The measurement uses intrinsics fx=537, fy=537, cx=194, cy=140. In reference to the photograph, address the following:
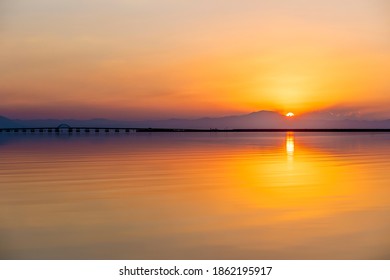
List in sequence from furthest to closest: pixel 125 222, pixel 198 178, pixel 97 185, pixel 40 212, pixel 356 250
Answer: pixel 198 178
pixel 97 185
pixel 40 212
pixel 125 222
pixel 356 250

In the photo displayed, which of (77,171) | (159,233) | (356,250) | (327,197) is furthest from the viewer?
(77,171)

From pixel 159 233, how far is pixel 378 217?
5854 mm

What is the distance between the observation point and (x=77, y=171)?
26172 millimetres

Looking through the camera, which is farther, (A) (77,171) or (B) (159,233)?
(A) (77,171)

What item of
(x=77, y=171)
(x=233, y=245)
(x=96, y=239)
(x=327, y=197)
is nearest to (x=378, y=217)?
(x=327, y=197)

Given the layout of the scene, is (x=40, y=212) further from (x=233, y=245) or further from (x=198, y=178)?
(x=198, y=178)

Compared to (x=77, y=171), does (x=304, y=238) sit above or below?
below

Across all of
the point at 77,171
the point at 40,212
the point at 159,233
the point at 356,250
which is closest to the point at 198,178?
the point at 77,171

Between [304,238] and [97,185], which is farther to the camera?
[97,185]

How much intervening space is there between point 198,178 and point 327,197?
23.0 ft

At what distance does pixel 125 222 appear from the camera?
13.4 m

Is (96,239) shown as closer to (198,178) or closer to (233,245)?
(233,245)

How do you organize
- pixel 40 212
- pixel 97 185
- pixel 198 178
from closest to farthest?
pixel 40 212, pixel 97 185, pixel 198 178
